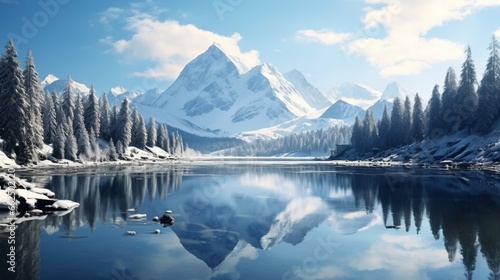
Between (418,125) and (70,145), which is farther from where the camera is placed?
(418,125)

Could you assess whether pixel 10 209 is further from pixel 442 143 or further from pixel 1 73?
pixel 442 143

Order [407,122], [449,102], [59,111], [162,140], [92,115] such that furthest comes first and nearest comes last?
[162,140], [407,122], [92,115], [449,102], [59,111]

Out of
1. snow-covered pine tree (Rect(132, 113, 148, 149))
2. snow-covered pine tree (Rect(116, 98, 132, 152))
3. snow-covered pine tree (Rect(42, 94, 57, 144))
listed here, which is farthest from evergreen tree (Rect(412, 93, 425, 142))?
snow-covered pine tree (Rect(42, 94, 57, 144))

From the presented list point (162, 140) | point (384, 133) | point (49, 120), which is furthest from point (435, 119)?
point (162, 140)

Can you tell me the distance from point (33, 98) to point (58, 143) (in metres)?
14.0

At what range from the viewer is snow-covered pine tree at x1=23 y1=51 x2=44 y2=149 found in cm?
7406

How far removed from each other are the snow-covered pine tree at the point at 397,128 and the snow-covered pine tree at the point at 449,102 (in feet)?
79.1

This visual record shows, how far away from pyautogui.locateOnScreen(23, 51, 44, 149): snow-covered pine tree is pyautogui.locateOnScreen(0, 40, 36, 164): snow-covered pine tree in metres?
1.99

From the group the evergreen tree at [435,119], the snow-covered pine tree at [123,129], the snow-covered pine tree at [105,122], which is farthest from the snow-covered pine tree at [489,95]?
the snow-covered pine tree at [105,122]

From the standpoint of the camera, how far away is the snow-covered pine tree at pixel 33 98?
74062 mm

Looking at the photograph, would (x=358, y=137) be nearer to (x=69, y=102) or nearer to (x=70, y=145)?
(x=69, y=102)

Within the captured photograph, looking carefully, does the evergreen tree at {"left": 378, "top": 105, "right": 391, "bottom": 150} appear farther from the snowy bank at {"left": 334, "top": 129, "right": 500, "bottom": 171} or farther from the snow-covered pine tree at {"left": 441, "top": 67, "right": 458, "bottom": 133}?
the snow-covered pine tree at {"left": 441, "top": 67, "right": 458, "bottom": 133}

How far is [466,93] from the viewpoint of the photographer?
99.7 meters

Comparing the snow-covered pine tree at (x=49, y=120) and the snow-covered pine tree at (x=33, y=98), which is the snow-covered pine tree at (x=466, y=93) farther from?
the snow-covered pine tree at (x=49, y=120)
